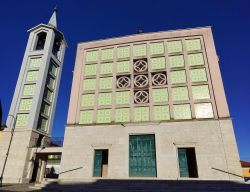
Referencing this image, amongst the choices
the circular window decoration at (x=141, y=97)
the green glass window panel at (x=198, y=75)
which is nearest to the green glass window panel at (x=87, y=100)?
the circular window decoration at (x=141, y=97)

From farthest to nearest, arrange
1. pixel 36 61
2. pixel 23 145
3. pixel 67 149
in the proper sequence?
pixel 36 61 < pixel 23 145 < pixel 67 149

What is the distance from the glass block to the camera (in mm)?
23906

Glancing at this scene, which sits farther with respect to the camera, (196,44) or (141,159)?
(196,44)

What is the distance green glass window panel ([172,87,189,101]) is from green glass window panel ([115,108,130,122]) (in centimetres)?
535

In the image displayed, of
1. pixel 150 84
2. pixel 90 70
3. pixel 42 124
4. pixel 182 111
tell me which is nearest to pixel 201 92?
pixel 182 111

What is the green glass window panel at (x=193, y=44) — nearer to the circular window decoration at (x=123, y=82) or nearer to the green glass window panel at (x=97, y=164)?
the circular window decoration at (x=123, y=82)

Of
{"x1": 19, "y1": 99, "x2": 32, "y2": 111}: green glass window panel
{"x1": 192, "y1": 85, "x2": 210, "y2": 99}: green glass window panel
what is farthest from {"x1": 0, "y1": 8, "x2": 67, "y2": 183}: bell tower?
{"x1": 192, "y1": 85, "x2": 210, "y2": 99}: green glass window panel

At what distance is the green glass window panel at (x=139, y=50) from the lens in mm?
25250

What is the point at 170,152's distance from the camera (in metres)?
18.9

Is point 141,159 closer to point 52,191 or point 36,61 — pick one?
point 52,191

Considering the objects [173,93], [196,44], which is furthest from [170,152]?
[196,44]

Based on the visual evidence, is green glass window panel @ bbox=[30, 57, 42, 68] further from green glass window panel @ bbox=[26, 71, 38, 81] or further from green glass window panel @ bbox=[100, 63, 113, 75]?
green glass window panel @ bbox=[100, 63, 113, 75]

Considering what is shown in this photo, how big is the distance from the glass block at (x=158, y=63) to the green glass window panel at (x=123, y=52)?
11.3 feet

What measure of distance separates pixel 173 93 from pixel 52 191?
14917 millimetres
